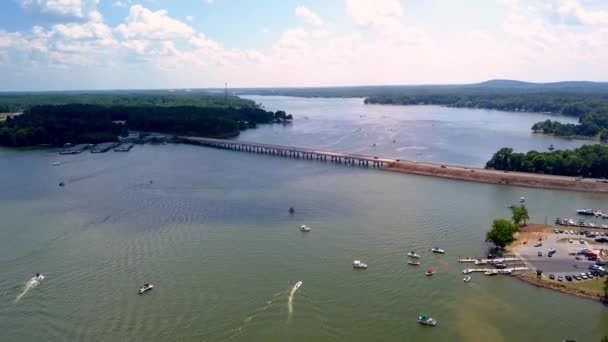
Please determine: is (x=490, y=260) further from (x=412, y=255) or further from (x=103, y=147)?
(x=103, y=147)

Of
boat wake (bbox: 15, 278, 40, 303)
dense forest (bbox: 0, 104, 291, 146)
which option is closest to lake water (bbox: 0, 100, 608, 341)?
boat wake (bbox: 15, 278, 40, 303)

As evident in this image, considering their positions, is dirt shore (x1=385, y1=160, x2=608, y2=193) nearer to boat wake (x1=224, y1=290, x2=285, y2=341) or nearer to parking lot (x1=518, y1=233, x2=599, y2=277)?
parking lot (x1=518, y1=233, x2=599, y2=277)

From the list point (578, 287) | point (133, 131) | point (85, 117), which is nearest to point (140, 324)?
point (578, 287)

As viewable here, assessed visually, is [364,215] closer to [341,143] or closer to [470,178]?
[470,178]

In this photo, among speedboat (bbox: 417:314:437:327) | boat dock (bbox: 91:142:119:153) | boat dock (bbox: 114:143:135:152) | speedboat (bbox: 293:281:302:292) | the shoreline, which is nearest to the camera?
speedboat (bbox: 417:314:437:327)

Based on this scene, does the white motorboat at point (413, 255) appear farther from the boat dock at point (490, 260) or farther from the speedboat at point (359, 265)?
the speedboat at point (359, 265)

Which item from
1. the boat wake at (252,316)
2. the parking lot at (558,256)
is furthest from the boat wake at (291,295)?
the parking lot at (558,256)
